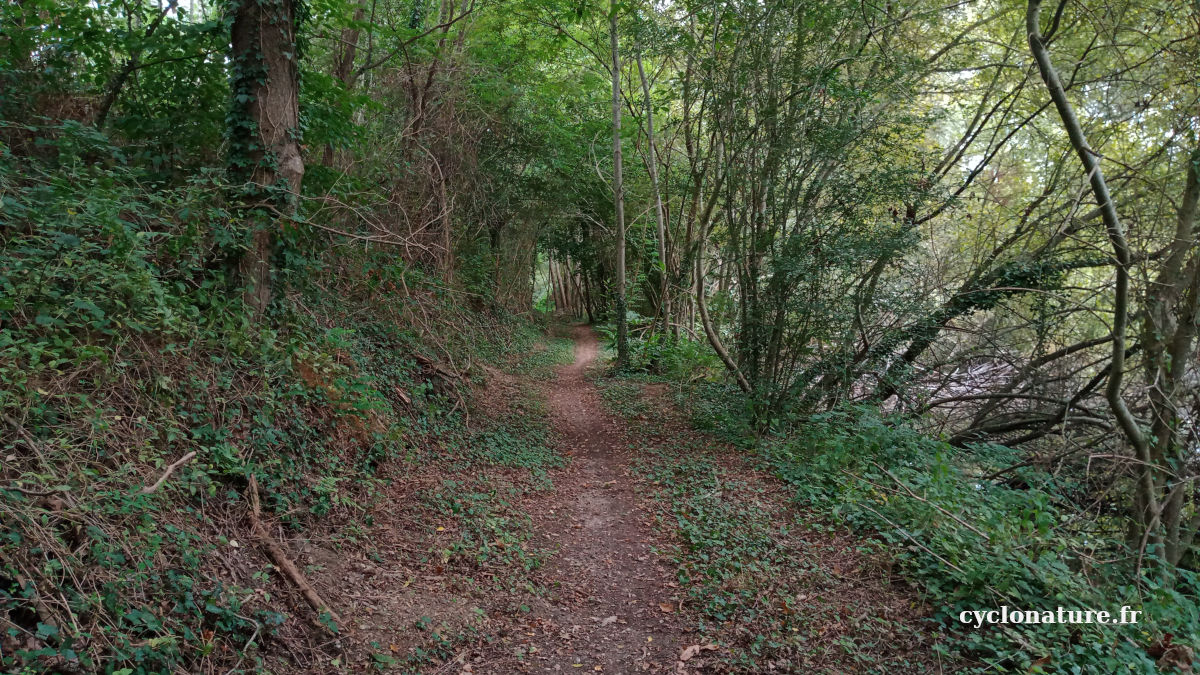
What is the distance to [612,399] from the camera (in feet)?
41.7

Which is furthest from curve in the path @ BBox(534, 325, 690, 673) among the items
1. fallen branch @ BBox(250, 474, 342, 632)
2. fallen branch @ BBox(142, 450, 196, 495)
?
fallen branch @ BBox(142, 450, 196, 495)

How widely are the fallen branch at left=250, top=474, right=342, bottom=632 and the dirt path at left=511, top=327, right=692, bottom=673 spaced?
1.52m

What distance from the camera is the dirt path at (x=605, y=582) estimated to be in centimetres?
436

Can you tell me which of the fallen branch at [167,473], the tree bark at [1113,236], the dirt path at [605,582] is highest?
the tree bark at [1113,236]

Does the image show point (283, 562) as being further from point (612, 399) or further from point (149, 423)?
point (612, 399)

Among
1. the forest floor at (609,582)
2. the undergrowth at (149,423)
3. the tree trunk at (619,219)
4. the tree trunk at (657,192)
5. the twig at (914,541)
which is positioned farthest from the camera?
the tree trunk at (619,219)

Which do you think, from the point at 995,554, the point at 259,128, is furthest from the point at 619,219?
the point at 995,554

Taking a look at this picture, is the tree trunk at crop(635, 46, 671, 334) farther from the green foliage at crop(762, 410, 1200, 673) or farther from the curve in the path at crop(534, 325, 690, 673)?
the green foliage at crop(762, 410, 1200, 673)

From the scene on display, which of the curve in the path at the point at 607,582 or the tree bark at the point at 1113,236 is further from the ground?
the tree bark at the point at 1113,236

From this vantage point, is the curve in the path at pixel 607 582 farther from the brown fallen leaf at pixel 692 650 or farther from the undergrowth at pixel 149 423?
the undergrowth at pixel 149 423

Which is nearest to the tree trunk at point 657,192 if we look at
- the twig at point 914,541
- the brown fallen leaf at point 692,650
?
the twig at point 914,541

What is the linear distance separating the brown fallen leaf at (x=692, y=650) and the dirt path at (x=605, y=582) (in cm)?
5

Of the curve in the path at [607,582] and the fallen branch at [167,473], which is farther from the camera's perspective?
the curve in the path at [607,582]

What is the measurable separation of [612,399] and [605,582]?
24.0ft
